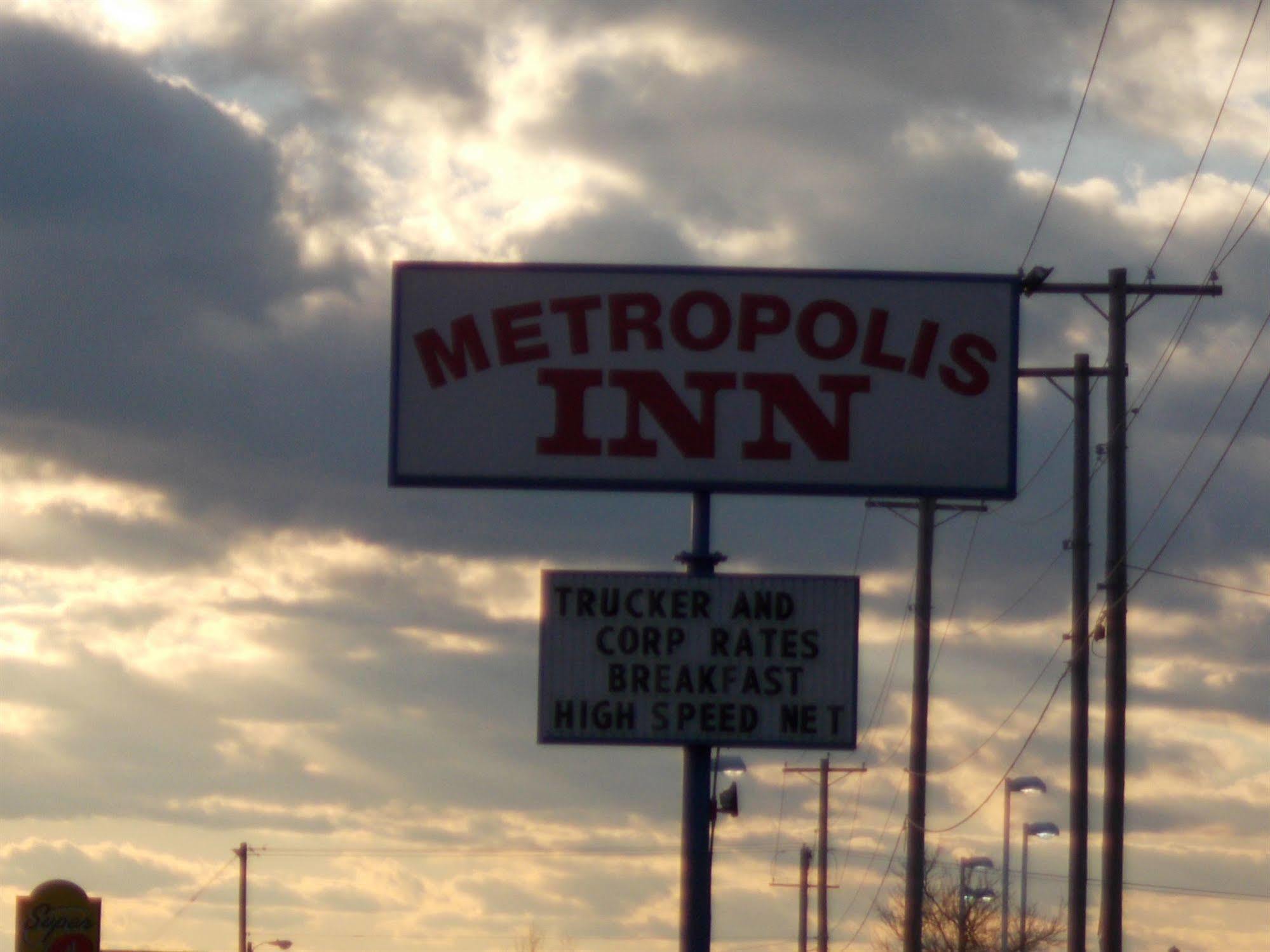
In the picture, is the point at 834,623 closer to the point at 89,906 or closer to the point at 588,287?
the point at 588,287

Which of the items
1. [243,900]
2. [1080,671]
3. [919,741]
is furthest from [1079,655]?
[243,900]

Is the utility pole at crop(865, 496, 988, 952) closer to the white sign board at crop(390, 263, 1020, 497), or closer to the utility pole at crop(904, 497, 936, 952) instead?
the utility pole at crop(904, 497, 936, 952)

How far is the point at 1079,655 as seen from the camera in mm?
30031

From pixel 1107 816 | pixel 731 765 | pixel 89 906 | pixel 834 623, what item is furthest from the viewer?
pixel 89 906

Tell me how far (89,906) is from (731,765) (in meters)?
23.2

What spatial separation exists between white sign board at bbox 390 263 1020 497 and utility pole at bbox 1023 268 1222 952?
41.9 ft

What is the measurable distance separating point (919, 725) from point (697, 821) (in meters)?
26.0

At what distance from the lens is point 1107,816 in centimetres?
2708

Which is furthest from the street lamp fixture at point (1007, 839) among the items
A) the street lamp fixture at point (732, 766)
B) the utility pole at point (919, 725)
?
the street lamp fixture at point (732, 766)

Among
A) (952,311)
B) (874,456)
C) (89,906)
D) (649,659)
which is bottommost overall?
(89,906)

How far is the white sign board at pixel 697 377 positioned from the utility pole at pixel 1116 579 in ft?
41.9

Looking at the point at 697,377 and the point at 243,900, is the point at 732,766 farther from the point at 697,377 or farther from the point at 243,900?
the point at 243,900

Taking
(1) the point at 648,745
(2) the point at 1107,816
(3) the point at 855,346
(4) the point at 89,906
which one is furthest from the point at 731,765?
(4) the point at 89,906

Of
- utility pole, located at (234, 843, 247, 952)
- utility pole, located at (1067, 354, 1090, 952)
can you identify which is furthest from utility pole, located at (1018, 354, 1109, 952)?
utility pole, located at (234, 843, 247, 952)
